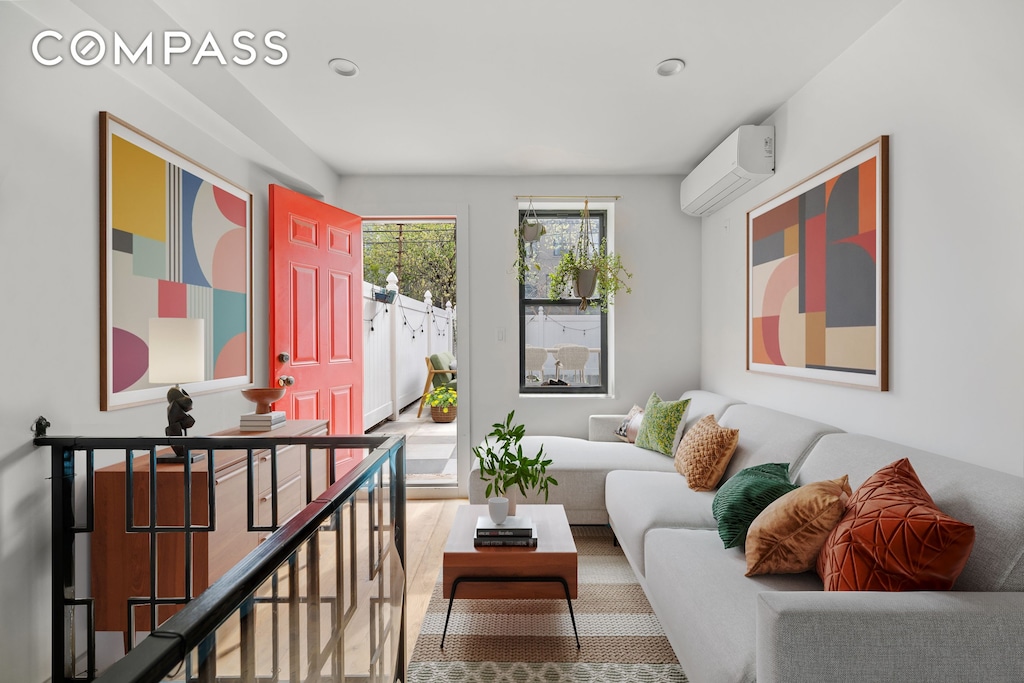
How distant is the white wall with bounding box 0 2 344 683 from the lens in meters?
1.58

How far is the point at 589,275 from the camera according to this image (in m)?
4.07

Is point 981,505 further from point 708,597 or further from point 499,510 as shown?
point 499,510

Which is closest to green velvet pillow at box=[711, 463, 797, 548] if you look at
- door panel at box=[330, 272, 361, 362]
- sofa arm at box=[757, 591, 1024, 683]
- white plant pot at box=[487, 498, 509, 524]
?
sofa arm at box=[757, 591, 1024, 683]

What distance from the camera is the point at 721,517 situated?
1994mm

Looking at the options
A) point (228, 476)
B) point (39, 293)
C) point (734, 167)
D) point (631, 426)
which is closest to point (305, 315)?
point (228, 476)

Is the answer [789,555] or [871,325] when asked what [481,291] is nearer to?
[871,325]

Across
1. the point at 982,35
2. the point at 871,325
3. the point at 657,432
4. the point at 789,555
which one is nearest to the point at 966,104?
the point at 982,35

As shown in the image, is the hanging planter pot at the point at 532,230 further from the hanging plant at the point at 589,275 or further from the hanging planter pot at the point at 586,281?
the hanging planter pot at the point at 586,281

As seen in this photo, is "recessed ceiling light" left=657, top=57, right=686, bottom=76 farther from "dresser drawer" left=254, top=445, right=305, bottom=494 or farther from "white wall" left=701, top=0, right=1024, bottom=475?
"dresser drawer" left=254, top=445, right=305, bottom=494

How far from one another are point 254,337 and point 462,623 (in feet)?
6.35

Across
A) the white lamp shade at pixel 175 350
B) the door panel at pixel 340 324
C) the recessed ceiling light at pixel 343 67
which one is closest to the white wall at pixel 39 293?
the white lamp shade at pixel 175 350

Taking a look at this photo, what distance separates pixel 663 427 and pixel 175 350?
9.02 feet

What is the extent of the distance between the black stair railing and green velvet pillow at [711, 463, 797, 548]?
1.18 meters

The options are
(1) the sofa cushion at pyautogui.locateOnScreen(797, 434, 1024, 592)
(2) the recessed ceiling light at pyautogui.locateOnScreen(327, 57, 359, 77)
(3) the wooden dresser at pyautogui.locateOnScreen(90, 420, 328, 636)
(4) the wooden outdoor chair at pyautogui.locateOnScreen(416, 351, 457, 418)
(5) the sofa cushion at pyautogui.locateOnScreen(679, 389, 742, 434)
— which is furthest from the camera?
(4) the wooden outdoor chair at pyautogui.locateOnScreen(416, 351, 457, 418)
